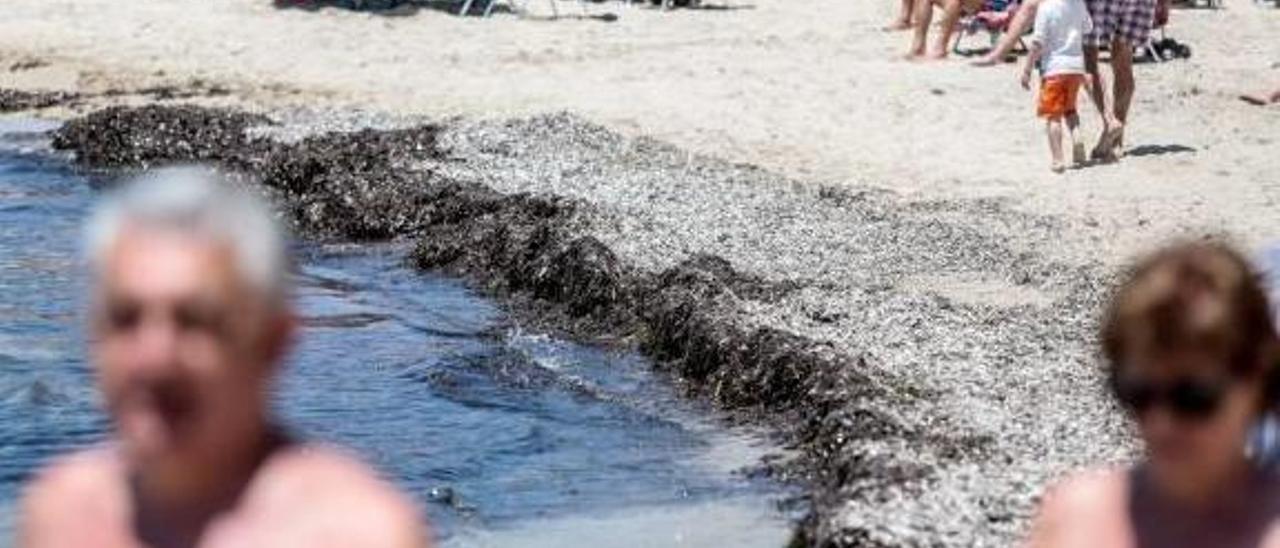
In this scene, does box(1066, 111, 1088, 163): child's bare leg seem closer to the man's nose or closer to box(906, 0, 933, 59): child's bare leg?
box(906, 0, 933, 59): child's bare leg

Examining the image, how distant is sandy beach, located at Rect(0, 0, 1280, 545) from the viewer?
28.3 feet

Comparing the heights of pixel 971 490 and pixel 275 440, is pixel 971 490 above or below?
below

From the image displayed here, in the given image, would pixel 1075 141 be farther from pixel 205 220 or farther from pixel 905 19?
pixel 205 220

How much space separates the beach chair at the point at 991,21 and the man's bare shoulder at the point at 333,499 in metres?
17.0

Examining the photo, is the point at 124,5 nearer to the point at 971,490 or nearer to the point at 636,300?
the point at 636,300

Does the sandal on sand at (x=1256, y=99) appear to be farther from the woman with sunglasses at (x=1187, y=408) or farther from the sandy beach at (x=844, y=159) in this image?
the woman with sunglasses at (x=1187, y=408)

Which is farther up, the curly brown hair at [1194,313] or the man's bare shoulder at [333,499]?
the curly brown hair at [1194,313]

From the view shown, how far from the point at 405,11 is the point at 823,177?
7872 millimetres

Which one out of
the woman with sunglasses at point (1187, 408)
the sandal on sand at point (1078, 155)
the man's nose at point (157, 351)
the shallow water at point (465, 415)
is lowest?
the sandal on sand at point (1078, 155)

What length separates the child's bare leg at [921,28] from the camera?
18516 millimetres

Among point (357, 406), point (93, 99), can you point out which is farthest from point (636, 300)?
point (93, 99)

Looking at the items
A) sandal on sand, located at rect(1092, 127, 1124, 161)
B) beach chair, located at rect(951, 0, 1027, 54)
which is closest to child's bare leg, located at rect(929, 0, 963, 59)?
beach chair, located at rect(951, 0, 1027, 54)

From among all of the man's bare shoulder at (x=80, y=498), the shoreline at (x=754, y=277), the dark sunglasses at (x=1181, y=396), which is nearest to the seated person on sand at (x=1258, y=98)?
the shoreline at (x=754, y=277)

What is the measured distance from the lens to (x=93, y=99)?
19812 millimetres
